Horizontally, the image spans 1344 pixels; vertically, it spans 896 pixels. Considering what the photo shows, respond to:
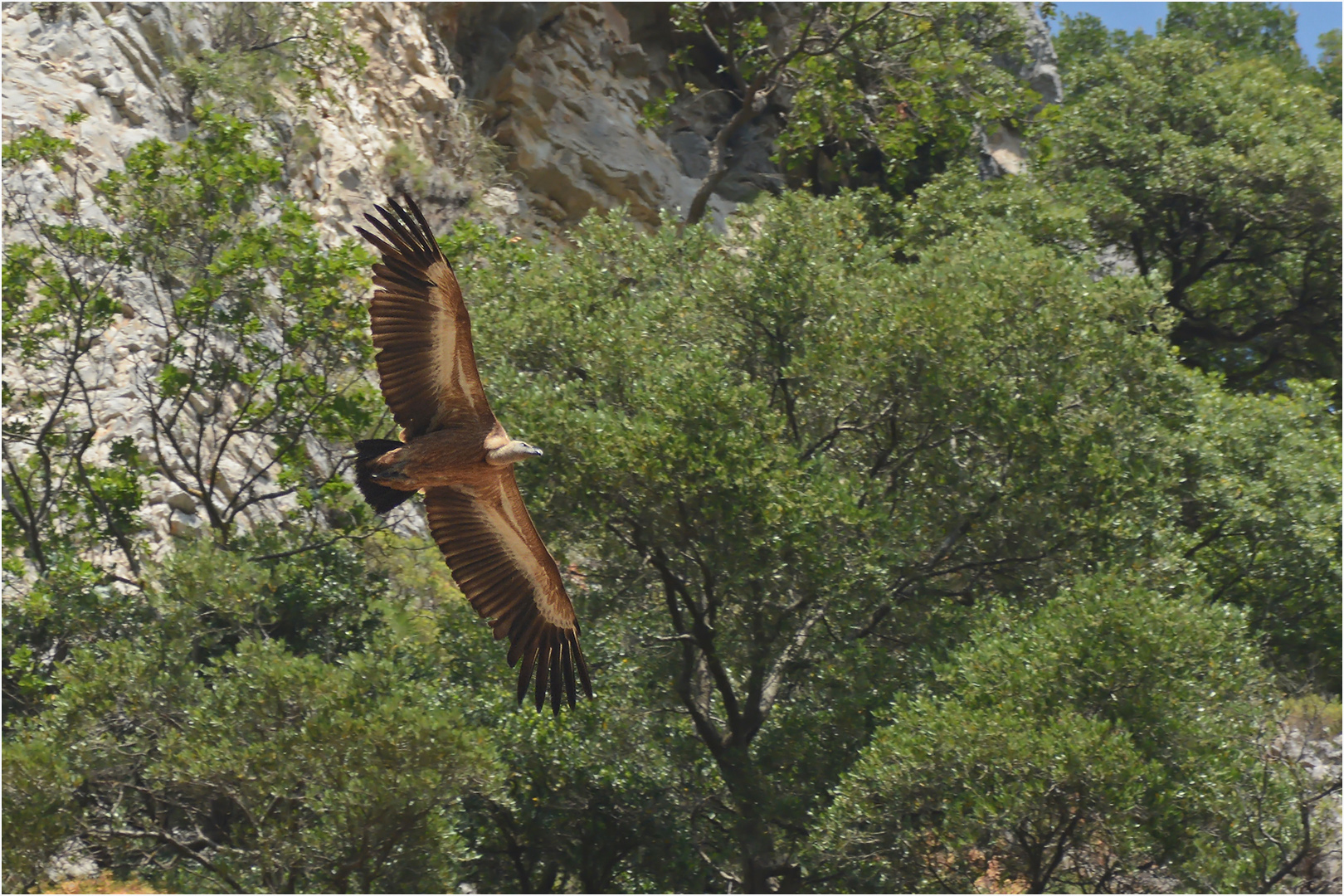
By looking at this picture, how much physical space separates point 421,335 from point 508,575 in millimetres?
1771

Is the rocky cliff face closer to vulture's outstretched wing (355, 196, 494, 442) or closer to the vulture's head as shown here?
vulture's outstretched wing (355, 196, 494, 442)

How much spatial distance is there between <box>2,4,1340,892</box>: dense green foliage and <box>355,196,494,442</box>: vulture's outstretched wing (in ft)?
13.3

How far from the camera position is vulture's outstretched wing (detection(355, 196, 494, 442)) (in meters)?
8.01

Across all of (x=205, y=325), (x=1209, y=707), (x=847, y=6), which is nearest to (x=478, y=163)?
(x=847, y=6)

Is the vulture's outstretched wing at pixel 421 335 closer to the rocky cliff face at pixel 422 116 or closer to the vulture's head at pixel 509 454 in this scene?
the vulture's head at pixel 509 454

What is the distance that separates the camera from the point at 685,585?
43.9ft

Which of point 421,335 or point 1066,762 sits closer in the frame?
point 421,335

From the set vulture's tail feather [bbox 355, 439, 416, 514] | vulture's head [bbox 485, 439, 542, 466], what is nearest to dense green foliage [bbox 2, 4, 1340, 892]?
vulture's tail feather [bbox 355, 439, 416, 514]

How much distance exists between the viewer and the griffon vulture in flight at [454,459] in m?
8.07

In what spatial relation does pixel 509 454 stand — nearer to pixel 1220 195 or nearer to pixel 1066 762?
pixel 1066 762

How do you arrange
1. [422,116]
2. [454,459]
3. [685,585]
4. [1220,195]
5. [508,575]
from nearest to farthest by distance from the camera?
[454,459]
[508,575]
[685,585]
[422,116]
[1220,195]

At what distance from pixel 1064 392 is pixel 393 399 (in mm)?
8318

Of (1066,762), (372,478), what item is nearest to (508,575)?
(372,478)

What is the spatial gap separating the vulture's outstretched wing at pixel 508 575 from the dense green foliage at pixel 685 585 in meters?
2.90
